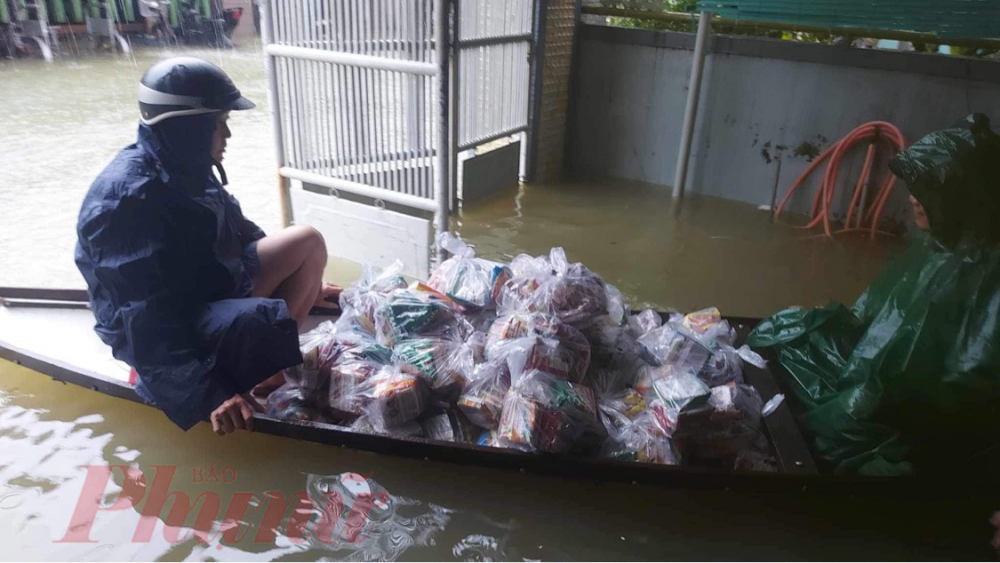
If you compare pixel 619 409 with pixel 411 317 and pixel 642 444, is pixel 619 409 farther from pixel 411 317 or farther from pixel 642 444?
pixel 411 317

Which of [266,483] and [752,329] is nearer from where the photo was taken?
[266,483]

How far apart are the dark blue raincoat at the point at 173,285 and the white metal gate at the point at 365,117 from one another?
5.27ft

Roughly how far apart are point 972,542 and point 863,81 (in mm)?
3598

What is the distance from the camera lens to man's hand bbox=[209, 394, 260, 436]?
224cm

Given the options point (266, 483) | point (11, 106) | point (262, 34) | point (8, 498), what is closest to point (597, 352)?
point (266, 483)

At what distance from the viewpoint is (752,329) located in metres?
3.04

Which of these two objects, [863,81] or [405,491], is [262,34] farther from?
[863,81]

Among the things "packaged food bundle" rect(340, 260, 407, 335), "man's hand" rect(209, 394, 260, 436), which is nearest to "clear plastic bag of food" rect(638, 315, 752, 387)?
"packaged food bundle" rect(340, 260, 407, 335)

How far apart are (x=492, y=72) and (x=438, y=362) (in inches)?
121

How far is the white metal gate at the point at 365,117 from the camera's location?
3.67 meters

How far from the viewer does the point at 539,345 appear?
94.7 inches

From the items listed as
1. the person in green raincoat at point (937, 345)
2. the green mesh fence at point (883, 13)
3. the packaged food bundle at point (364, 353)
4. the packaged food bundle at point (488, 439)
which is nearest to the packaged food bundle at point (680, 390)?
the person in green raincoat at point (937, 345)

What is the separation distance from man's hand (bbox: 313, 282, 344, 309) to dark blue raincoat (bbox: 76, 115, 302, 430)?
2.53 ft

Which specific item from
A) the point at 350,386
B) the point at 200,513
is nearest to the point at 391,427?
the point at 350,386
